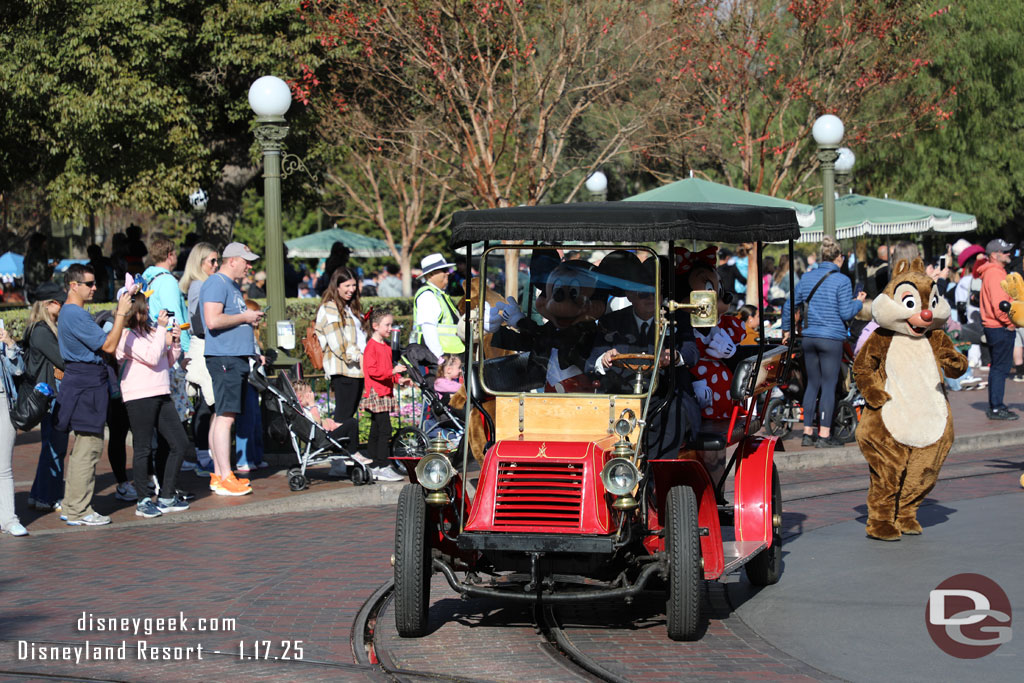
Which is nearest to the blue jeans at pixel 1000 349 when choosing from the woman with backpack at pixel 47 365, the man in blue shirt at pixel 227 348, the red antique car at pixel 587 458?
the red antique car at pixel 587 458

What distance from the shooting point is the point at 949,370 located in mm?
9148

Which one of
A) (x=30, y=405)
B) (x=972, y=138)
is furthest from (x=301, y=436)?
(x=972, y=138)

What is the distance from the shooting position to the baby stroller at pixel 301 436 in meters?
11.0

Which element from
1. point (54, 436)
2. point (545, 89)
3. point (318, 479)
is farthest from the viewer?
Result: point (545, 89)

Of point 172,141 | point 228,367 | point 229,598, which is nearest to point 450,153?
point 172,141

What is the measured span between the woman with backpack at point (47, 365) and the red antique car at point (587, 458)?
3.97 metres

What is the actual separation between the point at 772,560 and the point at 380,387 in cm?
471

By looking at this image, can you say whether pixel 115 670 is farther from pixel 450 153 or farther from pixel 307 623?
pixel 450 153

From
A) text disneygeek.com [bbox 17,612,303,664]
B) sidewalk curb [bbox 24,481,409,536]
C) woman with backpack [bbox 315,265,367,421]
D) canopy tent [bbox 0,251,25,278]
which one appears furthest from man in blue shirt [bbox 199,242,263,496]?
canopy tent [bbox 0,251,25,278]

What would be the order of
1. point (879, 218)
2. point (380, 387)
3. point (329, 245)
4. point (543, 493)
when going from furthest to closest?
1. point (329, 245)
2. point (879, 218)
3. point (380, 387)
4. point (543, 493)

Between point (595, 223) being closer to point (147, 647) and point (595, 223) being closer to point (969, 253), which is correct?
point (147, 647)

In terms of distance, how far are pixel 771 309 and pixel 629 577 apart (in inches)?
465

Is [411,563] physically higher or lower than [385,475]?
higher

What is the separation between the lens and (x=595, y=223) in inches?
267
